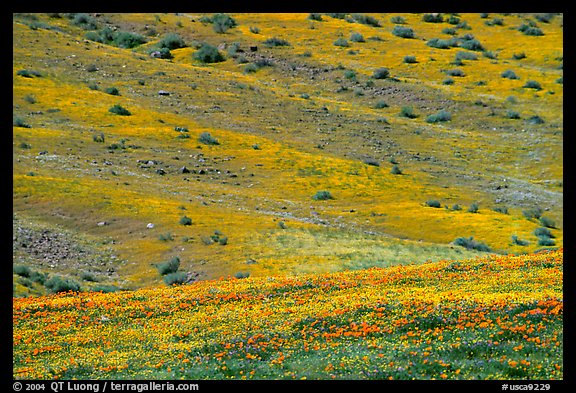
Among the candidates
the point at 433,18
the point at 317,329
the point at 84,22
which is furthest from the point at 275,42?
the point at 317,329

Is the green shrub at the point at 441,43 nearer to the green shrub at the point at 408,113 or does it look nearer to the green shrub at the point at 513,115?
the green shrub at the point at 408,113

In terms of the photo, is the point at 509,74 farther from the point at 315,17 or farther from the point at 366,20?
the point at 315,17

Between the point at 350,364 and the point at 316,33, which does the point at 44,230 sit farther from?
the point at 316,33

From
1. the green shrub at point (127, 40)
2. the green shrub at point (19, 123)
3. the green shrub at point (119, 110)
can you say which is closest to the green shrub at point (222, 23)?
the green shrub at point (127, 40)

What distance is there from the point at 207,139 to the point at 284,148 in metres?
6.85

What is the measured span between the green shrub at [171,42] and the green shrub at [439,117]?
112 ft

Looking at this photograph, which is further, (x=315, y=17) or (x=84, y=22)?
(x=315, y=17)

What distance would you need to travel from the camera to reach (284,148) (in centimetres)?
6706

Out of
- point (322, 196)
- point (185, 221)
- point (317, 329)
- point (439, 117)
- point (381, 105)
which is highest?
point (317, 329)

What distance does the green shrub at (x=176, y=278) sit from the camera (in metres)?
35.7

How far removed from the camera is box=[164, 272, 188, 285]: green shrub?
117 feet
